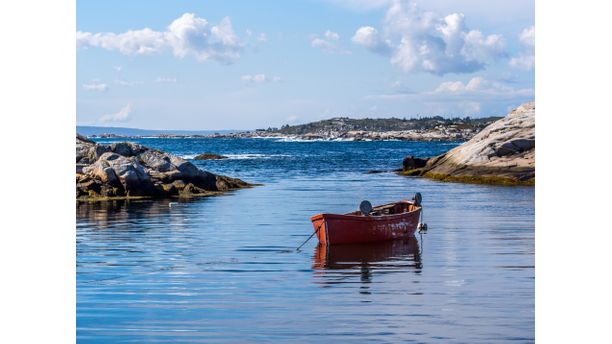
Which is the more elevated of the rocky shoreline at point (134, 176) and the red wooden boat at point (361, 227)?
the rocky shoreline at point (134, 176)

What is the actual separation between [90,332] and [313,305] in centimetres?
499

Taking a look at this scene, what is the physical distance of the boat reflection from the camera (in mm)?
21953

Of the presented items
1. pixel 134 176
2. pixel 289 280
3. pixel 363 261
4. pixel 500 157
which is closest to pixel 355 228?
pixel 363 261

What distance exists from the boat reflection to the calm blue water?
57mm

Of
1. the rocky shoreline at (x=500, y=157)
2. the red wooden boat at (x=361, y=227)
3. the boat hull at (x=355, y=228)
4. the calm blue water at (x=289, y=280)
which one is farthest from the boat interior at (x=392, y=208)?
the rocky shoreline at (x=500, y=157)

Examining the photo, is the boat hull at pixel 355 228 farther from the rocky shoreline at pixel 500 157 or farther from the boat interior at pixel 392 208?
the rocky shoreline at pixel 500 157

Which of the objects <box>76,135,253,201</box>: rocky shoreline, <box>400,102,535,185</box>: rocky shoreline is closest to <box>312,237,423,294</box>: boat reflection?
<box>76,135,253,201</box>: rocky shoreline

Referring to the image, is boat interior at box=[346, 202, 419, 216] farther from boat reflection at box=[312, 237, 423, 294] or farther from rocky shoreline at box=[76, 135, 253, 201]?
rocky shoreline at box=[76, 135, 253, 201]

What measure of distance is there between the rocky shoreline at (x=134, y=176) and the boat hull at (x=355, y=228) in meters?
20.5

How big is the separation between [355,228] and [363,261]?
10.7 ft

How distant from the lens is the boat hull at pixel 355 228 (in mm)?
27422

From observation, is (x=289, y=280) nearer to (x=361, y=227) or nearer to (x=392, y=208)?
(x=361, y=227)
